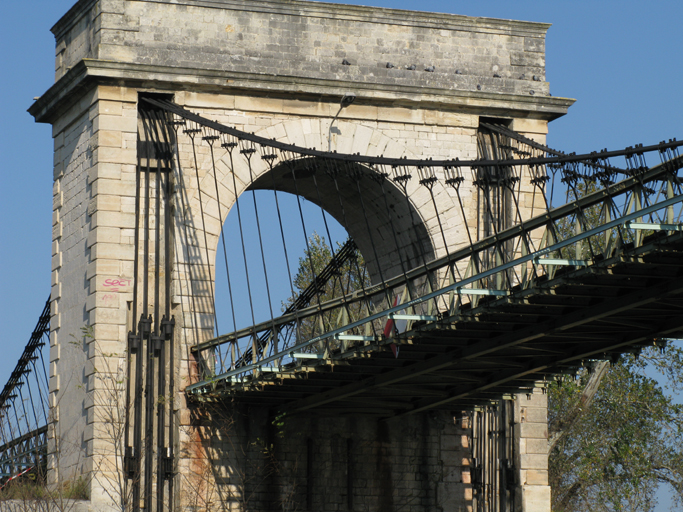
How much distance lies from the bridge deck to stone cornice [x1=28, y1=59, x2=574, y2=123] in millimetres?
5715

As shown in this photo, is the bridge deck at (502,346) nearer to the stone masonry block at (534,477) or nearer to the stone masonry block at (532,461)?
the stone masonry block at (532,461)

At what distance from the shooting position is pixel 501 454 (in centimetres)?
2528

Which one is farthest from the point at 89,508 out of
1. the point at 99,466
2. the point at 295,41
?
the point at 295,41

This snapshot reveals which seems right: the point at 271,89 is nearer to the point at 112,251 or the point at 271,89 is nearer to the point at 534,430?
the point at 112,251

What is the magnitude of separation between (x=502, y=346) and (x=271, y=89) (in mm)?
7962

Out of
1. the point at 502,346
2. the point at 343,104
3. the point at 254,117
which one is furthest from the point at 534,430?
the point at 254,117

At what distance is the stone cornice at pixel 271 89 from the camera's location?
2347 cm

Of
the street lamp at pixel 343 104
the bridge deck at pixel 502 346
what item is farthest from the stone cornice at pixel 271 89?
the bridge deck at pixel 502 346

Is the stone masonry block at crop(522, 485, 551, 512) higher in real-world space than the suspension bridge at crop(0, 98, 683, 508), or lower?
lower

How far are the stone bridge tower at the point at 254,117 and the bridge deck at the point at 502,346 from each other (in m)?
1.61

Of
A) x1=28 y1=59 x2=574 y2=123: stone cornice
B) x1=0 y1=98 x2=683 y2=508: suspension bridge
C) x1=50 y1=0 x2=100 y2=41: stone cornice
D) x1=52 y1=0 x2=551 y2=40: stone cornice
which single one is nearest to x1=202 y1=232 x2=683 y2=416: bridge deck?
x1=0 y1=98 x2=683 y2=508: suspension bridge

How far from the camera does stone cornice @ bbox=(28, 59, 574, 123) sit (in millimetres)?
23469

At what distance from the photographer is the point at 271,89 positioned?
24.4m

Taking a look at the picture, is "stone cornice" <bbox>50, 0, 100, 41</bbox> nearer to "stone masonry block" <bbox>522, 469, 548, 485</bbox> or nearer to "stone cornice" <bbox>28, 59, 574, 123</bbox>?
"stone cornice" <bbox>28, 59, 574, 123</bbox>
